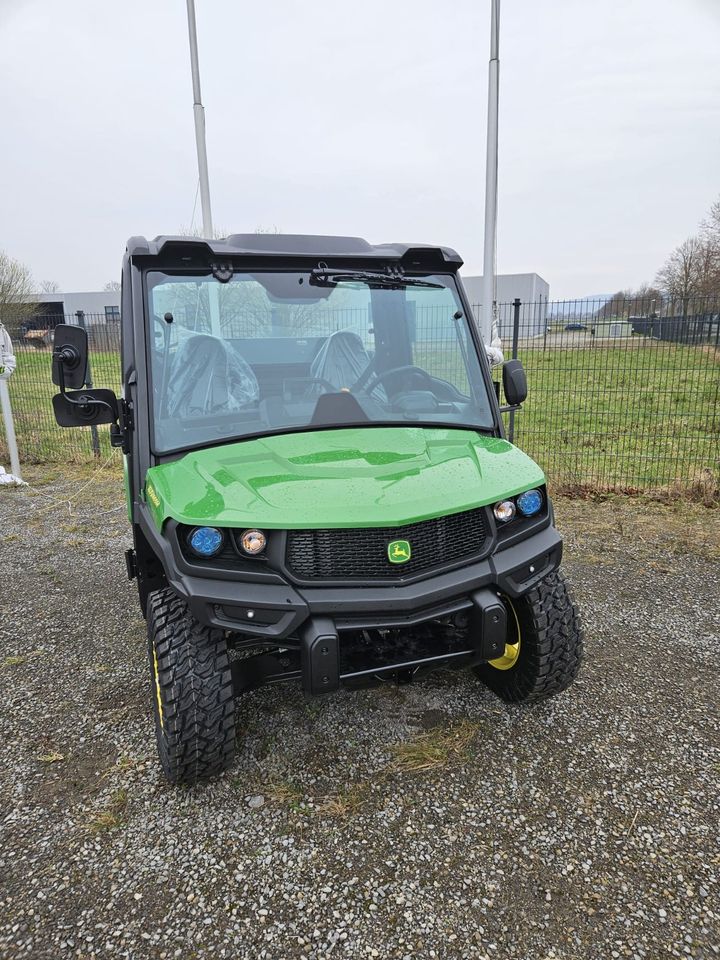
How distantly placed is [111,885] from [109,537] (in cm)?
416

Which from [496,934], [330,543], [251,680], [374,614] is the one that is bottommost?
[496,934]

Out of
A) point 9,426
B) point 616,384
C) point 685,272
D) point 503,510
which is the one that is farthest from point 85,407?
point 685,272

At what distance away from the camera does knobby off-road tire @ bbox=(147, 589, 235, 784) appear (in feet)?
7.94

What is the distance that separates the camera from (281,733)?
2.96 m

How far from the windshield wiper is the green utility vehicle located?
10 mm

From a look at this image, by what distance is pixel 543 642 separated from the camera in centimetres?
278

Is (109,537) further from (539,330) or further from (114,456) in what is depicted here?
(539,330)

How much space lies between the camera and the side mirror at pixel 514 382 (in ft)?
10.8

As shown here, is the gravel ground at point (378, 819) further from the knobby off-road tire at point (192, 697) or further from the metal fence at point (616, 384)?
the metal fence at point (616, 384)

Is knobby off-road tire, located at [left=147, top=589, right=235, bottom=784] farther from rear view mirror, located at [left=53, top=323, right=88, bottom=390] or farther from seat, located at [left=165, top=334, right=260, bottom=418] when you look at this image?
rear view mirror, located at [left=53, top=323, right=88, bottom=390]

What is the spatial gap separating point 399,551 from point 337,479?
0.36 m

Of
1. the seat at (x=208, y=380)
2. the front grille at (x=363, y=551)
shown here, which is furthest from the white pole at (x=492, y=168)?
the front grille at (x=363, y=551)

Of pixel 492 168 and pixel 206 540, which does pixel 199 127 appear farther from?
pixel 206 540

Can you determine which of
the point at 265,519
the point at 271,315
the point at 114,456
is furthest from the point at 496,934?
the point at 114,456
